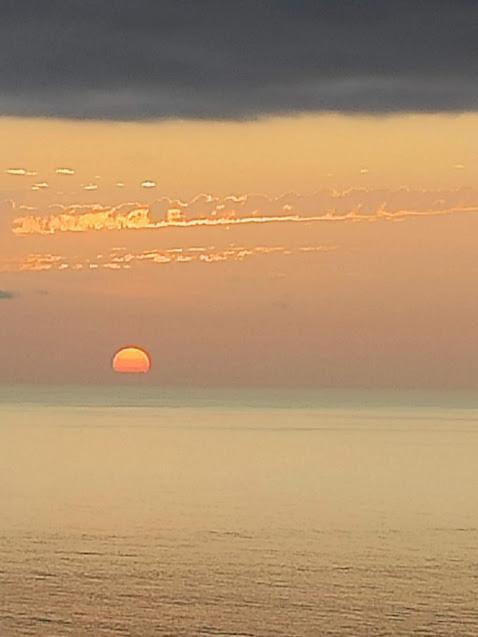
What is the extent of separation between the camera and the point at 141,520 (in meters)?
111

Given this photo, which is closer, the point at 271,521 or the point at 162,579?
the point at 162,579

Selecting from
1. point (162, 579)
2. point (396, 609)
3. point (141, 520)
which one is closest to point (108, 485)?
point (141, 520)

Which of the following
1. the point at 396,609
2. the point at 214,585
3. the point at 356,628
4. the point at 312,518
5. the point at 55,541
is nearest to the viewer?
the point at 356,628

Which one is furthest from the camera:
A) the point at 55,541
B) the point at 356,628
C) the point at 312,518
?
the point at 312,518

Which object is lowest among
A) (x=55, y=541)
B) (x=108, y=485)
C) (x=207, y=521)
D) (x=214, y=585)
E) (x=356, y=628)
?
(x=356, y=628)

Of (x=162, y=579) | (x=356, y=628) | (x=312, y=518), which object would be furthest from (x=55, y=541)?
(x=356, y=628)

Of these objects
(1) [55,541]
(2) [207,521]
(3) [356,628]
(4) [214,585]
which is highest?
(2) [207,521]

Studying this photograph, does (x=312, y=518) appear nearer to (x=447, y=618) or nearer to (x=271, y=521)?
(x=271, y=521)

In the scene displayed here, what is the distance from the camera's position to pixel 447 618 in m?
69.4

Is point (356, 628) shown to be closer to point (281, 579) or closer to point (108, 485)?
point (281, 579)

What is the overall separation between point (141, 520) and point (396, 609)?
41.5m

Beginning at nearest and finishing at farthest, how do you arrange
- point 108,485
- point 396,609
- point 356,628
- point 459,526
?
point 356,628 < point 396,609 < point 459,526 < point 108,485

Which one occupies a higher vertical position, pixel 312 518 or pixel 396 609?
pixel 312 518

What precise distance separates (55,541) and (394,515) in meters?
31.6
